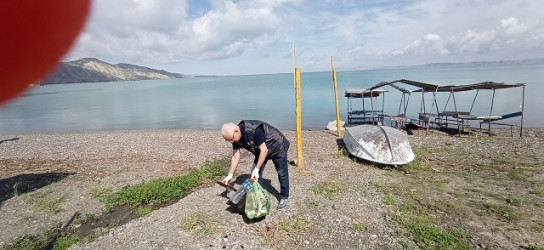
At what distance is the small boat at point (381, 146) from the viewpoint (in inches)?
412

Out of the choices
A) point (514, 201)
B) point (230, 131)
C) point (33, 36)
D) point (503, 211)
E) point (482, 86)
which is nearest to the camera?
point (33, 36)

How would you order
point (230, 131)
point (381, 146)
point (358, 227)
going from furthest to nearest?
point (381, 146), point (358, 227), point (230, 131)

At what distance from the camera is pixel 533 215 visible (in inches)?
266

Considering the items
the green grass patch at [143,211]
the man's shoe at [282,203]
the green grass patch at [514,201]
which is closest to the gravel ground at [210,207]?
the man's shoe at [282,203]

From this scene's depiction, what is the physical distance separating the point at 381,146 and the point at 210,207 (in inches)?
268

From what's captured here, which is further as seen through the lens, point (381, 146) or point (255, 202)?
point (381, 146)

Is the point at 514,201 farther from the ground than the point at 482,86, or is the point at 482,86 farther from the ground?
the point at 482,86

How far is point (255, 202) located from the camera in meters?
6.09

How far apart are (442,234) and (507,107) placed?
37.2 metres

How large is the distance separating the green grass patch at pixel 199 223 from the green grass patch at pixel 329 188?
3000mm

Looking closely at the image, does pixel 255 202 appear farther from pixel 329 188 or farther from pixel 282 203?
pixel 329 188

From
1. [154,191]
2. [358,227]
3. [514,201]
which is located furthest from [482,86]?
[154,191]

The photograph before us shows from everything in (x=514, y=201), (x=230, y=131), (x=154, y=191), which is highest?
(x=230, y=131)

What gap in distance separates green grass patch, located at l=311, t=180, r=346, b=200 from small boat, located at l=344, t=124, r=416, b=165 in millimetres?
2705
